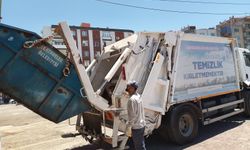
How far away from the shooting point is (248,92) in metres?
10.2

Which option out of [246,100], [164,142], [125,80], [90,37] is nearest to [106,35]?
[90,37]

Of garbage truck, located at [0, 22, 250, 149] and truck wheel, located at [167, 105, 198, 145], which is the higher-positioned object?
garbage truck, located at [0, 22, 250, 149]

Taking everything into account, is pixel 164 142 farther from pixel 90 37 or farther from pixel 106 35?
pixel 106 35

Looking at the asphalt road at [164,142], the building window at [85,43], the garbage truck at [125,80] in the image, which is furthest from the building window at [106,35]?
the garbage truck at [125,80]

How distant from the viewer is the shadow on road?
725cm

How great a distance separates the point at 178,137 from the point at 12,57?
4.06 meters

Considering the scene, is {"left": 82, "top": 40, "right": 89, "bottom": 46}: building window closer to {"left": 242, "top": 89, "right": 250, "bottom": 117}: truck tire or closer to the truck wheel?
{"left": 242, "top": 89, "right": 250, "bottom": 117}: truck tire

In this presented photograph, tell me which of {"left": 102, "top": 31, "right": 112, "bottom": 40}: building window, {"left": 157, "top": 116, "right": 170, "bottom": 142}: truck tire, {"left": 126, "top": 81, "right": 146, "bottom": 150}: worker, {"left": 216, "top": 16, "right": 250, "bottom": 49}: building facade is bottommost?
{"left": 157, "top": 116, "right": 170, "bottom": 142}: truck tire

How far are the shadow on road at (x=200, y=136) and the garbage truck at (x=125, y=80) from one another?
0.83 feet

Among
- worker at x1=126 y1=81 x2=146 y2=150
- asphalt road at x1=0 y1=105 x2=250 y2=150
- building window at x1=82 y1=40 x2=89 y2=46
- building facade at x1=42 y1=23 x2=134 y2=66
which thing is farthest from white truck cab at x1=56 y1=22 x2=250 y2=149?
building window at x1=82 y1=40 x2=89 y2=46

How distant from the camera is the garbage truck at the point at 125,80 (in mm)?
5473

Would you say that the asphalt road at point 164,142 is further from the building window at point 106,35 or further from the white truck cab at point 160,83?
the building window at point 106,35

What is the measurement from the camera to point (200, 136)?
26.6 ft

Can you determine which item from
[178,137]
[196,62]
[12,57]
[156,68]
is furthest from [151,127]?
[12,57]
